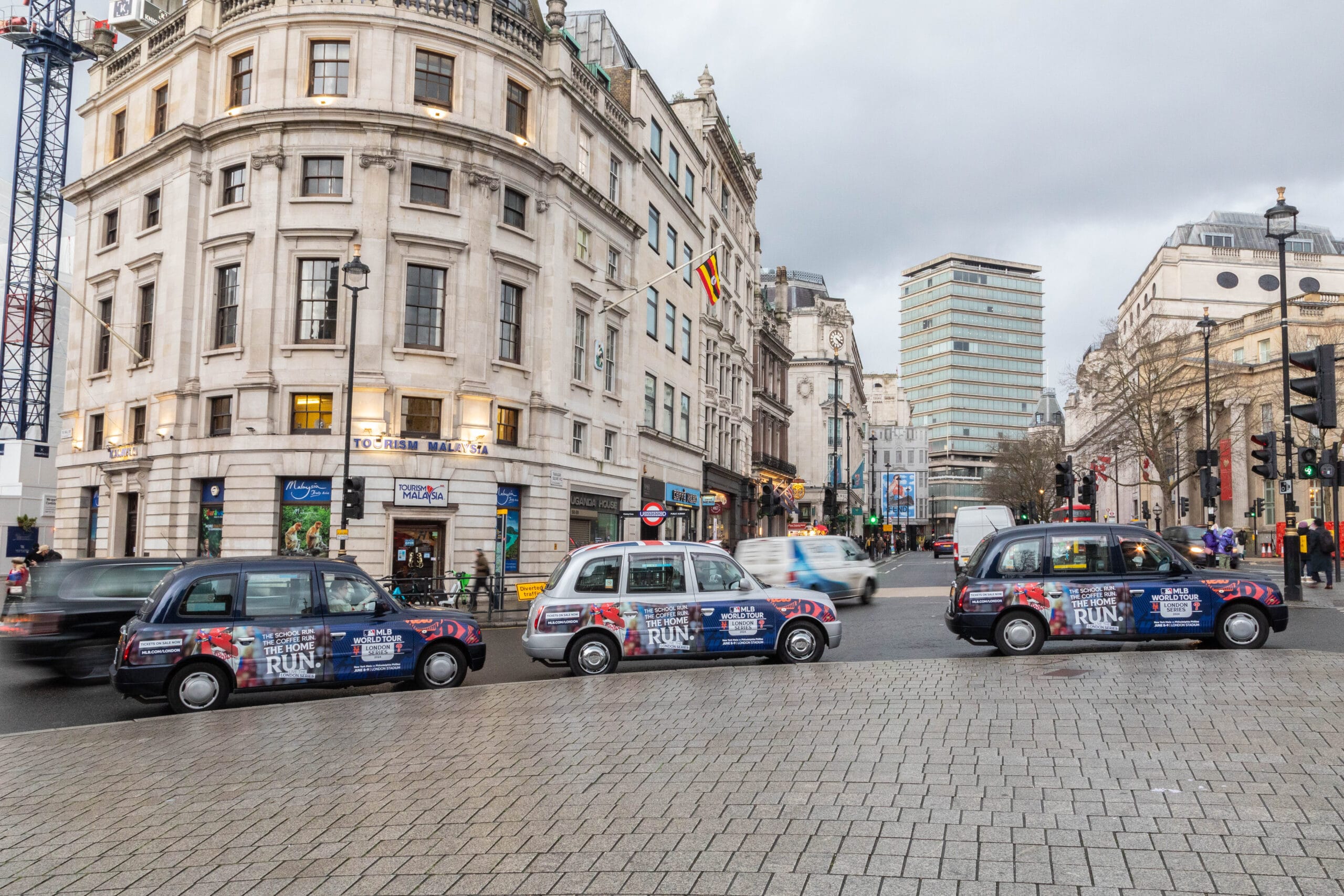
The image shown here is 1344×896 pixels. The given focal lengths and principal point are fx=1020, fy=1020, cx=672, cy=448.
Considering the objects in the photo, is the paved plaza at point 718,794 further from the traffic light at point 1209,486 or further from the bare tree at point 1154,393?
the bare tree at point 1154,393

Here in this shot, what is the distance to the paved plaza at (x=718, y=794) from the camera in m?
4.93

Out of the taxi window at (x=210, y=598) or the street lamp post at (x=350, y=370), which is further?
the street lamp post at (x=350, y=370)

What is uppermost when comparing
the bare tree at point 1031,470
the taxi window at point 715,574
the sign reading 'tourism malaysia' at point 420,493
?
the bare tree at point 1031,470

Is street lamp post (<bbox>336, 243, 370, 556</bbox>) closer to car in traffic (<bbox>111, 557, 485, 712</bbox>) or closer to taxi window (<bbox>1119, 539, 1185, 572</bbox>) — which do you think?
car in traffic (<bbox>111, 557, 485, 712</bbox>)

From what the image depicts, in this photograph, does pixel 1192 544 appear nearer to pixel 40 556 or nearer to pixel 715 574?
pixel 715 574

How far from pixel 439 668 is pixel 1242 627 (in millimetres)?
10047

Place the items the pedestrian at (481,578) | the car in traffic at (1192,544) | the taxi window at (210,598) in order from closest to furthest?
the taxi window at (210,598), the pedestrian at (481,578), the car in traffic at (1192,544)

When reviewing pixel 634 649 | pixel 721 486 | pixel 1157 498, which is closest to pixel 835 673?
pixel 634 649

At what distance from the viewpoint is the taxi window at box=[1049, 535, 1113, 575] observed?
43.5 ft

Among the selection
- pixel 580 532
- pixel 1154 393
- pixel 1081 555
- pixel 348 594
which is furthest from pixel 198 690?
pixel 1154 393

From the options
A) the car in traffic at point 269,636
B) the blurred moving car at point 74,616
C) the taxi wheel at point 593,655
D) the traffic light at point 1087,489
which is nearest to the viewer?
the car in traffic at point 269,636

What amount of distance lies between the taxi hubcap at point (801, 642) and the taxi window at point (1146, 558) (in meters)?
4.17

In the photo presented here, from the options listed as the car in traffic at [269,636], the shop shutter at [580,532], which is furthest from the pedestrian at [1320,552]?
the car in traffic at [269,636]

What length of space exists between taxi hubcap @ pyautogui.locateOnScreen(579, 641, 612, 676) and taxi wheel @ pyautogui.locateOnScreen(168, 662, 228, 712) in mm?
4076
